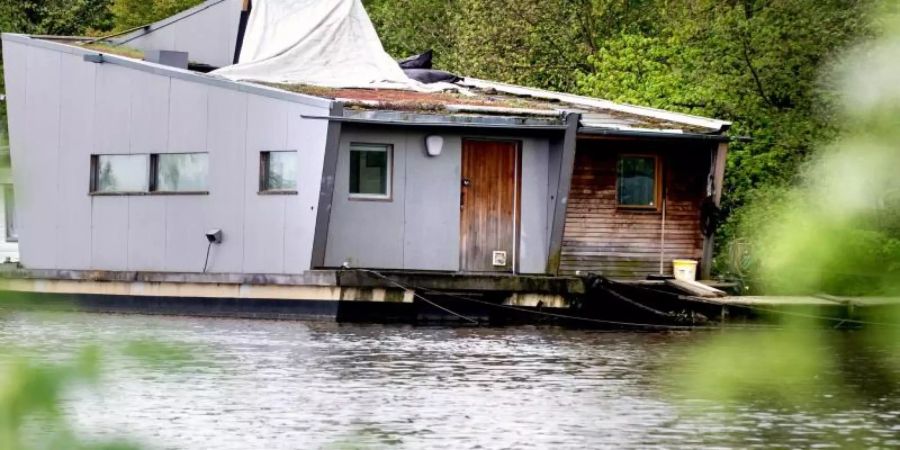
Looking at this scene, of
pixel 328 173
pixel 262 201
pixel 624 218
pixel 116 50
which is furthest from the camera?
pixel 116 50

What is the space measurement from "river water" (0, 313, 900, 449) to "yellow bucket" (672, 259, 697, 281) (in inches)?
215

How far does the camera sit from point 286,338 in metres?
19.2

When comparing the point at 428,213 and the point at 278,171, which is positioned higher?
the point at 278,171

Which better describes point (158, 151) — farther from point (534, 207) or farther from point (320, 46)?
point (534, 207)

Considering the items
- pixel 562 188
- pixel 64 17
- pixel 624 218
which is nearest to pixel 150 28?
pixel 562 188

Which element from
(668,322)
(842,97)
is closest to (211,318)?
(668,322)

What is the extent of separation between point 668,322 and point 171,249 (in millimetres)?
7590

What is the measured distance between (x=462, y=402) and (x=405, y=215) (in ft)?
35.6

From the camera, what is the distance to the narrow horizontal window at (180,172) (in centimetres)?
2416

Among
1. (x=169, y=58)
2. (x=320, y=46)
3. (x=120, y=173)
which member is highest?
(x=320, y=46)

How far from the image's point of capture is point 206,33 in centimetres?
2903

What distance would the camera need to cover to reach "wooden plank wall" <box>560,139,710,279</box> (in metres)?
24.4

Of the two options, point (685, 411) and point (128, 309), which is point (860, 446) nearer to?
point (685, 411)

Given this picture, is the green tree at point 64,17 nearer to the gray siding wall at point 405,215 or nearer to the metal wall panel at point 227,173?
the metal wall panel at point 227,173
